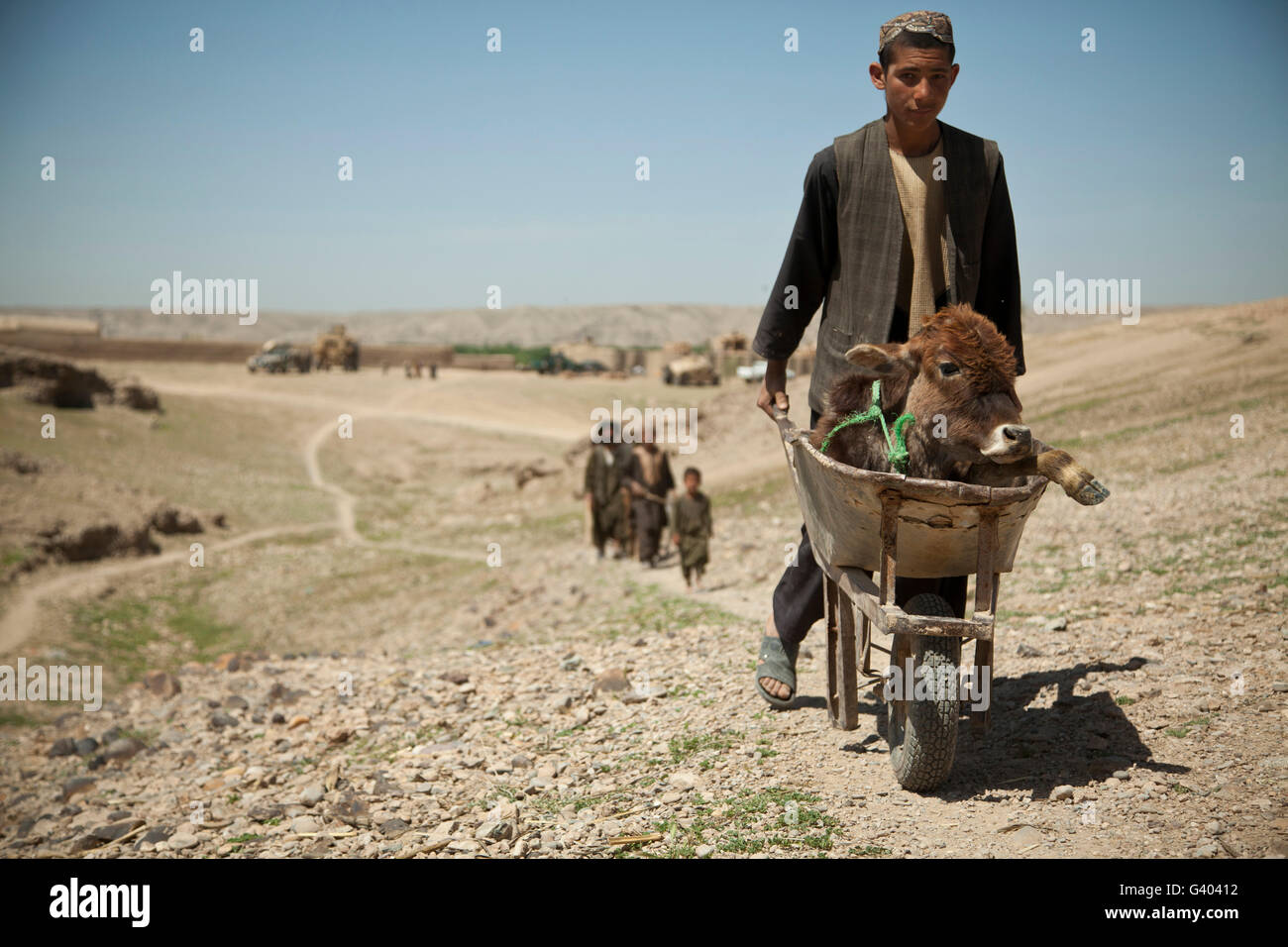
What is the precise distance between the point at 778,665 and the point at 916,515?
5.20 ft

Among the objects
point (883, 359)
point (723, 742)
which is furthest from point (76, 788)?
point (883, 359)

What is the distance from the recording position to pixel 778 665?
4.46 metres

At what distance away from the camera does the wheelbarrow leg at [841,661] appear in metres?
3.84

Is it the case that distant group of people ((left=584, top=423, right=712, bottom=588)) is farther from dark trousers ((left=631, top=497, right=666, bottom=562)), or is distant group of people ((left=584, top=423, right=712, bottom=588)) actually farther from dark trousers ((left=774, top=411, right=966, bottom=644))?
dark trousers ((left=774, top=411, right=966, bottom=644))

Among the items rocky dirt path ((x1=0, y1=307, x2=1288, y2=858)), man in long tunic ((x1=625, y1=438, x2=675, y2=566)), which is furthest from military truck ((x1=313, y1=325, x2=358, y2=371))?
rocky dirt path ((x1=0, y1=307, x2=1288, y2=858))

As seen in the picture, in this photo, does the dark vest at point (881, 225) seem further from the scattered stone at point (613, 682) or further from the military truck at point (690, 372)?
the military truck at point (690, 372)

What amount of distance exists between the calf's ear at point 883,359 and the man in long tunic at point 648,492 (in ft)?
30.0

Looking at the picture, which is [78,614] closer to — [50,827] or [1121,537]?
[50,827]

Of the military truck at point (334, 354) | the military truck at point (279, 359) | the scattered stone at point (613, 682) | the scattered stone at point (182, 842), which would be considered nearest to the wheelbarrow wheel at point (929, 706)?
the scattered stone at point (613, 682)

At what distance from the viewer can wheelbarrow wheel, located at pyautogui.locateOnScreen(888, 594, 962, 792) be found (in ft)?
10.7

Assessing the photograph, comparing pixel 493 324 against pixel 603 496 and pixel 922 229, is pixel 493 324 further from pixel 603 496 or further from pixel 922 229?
pixel 922 229

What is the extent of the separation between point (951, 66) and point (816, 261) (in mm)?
856
